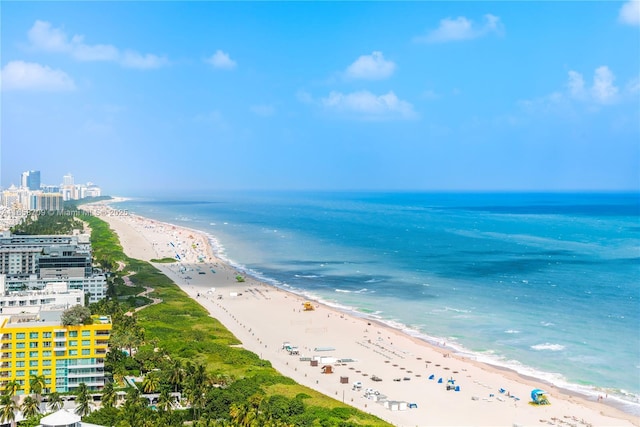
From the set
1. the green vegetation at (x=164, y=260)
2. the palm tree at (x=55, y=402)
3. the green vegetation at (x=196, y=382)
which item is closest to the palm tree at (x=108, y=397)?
the green vegetation at (x=196, y=382)

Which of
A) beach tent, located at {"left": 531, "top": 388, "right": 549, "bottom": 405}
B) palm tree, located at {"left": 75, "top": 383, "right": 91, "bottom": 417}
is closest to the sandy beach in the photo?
beach tent, located at {"left": 531, "top": 388, "right": 549, "bottom": 405}

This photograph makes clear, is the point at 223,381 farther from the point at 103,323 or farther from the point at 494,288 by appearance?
the point at 494,288

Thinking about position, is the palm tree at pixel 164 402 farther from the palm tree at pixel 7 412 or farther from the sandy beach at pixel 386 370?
the sandy beach at pixel 386 370

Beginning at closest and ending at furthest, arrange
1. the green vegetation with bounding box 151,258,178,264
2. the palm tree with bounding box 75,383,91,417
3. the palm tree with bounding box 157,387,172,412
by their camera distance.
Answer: the palm tree with bounding box 75,383,91,417, the palm tree with bounding box 157,387,172,412, the green vegetation with bounding box 151,258,178,264

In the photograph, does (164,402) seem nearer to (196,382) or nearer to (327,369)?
(196,382)

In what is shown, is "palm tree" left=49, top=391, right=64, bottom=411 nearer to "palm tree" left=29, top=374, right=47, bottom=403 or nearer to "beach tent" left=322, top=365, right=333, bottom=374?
"palm tree" left=29, top=374, right=47, bottom=403

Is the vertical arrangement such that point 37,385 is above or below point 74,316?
below

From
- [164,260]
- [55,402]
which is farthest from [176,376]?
[164,260]
